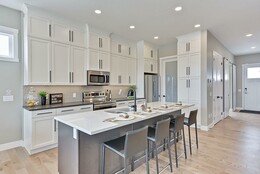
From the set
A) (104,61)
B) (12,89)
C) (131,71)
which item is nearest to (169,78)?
(131,71)

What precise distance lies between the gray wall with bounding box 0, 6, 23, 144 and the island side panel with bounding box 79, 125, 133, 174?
247cm

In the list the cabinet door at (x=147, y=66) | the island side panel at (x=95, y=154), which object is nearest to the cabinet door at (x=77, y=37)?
the cabinet door at (x=147, y=66)

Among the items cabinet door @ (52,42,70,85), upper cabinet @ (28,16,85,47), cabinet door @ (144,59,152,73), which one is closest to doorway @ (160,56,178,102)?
cabinet door @ (144,59,152,73)

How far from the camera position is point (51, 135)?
3229 mm

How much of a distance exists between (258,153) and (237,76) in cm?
666

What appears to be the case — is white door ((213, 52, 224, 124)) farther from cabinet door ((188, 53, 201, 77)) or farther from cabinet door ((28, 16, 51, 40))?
cabinet door ((28, 16, 51, 40))

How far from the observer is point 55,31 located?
11.8 feet

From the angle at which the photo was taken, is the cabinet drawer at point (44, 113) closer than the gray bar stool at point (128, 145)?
No

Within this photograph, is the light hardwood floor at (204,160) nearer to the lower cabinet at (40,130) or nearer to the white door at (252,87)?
the lower cabinet at (40,130)

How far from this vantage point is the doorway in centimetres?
578

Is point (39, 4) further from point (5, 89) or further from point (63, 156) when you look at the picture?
point (63, 156)

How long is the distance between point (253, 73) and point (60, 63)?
921 centimetres

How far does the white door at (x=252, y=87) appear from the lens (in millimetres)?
7797

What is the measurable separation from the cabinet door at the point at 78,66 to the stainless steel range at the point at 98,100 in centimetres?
46
